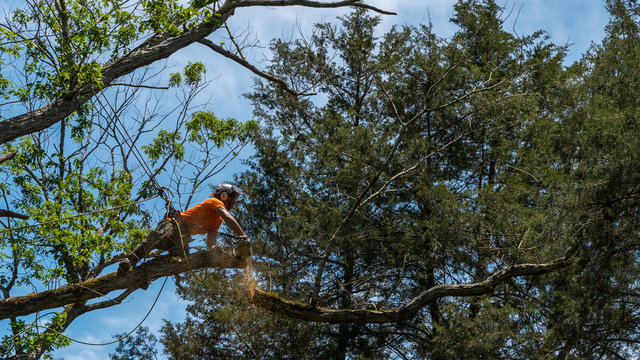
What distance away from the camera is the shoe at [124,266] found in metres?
5.98

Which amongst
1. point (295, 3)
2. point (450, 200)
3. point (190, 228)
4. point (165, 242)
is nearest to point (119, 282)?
point (165, 242)

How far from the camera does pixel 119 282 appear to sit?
6.05 meters

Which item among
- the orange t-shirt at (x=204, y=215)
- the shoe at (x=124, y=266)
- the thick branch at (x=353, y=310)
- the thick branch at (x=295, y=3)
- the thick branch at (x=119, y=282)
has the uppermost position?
the thick branch at (x=295, y=3)

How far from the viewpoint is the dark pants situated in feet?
19.9

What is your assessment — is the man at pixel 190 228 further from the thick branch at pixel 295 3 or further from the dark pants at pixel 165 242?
the thick branch at pixel 295 3

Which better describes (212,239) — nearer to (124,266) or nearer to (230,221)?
(230,221)

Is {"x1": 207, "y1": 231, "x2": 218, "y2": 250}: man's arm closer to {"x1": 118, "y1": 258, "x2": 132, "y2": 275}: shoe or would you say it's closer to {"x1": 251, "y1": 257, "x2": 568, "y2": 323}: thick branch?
{"x1": 251, "y1": 257, "x2": 568, "y2": 323}: thick branch

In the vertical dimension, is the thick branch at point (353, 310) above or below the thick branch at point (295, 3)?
below

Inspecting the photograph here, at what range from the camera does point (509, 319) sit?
11.0 meters

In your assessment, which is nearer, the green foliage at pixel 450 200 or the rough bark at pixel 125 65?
the rough bark at pixel 125 65

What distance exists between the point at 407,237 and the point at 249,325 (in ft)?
12.8

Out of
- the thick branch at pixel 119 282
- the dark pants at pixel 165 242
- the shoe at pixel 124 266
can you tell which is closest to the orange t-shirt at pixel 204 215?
the dark pants at pixel 165 242

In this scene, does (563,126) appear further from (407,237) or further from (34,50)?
(34,50)

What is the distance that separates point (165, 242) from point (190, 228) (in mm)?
295
